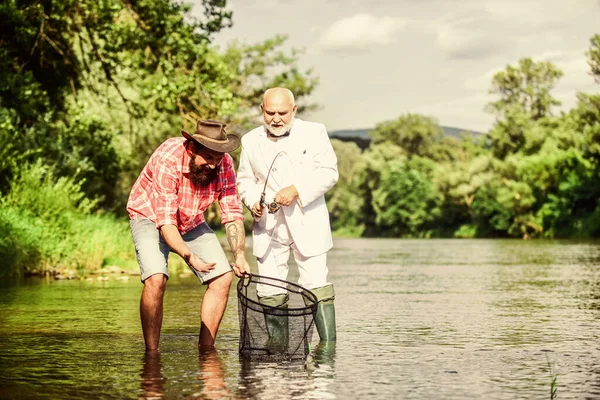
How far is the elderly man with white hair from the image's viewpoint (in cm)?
837

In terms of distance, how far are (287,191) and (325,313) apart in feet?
3.75

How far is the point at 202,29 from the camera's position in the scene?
2534 cm

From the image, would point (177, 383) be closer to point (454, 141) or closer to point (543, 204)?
point (543, 204)

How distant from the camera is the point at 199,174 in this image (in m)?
8.04

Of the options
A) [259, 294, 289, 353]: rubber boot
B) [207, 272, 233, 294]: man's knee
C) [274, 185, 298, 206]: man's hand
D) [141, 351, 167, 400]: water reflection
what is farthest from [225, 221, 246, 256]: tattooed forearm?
[141, 351, 167, 400]: water reflection

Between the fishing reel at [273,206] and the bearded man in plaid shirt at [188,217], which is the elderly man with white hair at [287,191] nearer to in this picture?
the fishing reel at [273,206]

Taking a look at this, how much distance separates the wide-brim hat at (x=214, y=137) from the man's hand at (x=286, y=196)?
0.60 m

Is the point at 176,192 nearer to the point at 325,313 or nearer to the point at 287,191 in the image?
the point at 287,191

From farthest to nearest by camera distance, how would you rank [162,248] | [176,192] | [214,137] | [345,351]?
[345,351] → [162,248] → [176,192] → [214,137]

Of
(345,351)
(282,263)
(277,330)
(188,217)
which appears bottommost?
(345,351)

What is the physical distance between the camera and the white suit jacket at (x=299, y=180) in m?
8.42

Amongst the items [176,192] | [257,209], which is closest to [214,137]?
[176,192]

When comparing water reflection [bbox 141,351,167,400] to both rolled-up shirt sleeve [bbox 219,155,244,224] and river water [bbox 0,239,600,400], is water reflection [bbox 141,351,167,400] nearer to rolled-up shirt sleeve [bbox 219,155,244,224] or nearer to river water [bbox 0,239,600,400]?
river water [bbox 0,239,600,400]

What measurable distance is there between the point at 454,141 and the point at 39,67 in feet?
343
